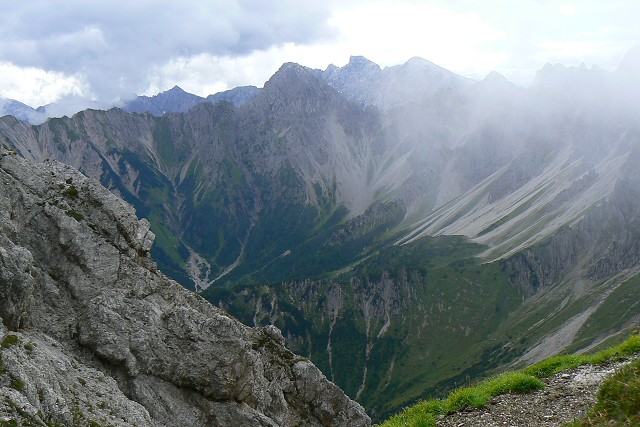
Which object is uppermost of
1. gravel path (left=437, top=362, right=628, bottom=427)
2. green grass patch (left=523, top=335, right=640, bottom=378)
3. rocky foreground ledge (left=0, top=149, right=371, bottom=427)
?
rocky foreground ledge (left=0, top=149, right=371, bottom=427)

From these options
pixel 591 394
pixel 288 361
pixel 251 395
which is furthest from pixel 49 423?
pixel 288 361

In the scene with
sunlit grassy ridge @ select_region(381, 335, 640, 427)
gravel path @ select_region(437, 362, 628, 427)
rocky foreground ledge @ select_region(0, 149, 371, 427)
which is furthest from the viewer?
rocky foreground ledge @ select_region(0, 149, 371, 427)

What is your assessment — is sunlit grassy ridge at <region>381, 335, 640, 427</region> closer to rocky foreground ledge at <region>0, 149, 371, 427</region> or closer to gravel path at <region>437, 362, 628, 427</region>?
gravel path at <region>437, 362, 628, 427</region>

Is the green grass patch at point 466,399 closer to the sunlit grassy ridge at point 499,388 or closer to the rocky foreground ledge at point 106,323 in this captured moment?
the sunlit grassy ridge at point 499,388

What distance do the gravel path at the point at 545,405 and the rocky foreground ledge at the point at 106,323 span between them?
20.0 m

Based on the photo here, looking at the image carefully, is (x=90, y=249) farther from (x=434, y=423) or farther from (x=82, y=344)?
(x=434, y=423)

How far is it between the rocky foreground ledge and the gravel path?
19968mm

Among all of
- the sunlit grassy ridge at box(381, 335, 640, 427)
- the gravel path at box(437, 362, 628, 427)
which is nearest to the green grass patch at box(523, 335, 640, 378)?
the sunlit grassy ridge at box(381, 335, 640, 427)

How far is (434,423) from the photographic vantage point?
56.2ft

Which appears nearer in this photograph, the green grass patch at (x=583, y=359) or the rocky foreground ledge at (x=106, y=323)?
the green grass patch at (x=583, y=359)

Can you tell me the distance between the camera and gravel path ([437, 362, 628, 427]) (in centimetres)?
1559

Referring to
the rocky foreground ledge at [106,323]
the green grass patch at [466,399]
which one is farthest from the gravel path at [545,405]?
the rocky foreground ledge at [106,323]

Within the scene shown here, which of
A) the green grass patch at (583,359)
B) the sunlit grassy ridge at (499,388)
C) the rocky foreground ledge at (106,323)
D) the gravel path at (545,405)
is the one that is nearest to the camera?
the gravel path at (545,405)

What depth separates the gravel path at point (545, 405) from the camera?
15594mm
